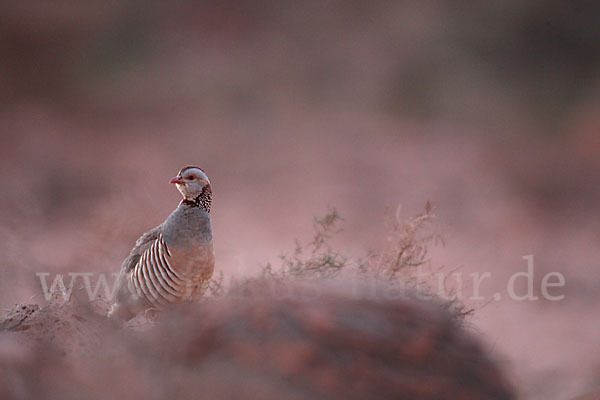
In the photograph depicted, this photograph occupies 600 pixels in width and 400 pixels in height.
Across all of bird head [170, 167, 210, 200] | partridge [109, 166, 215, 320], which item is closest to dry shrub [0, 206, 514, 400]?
partridge [109, 166, 215, 320]

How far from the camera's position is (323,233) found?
7.92 feet

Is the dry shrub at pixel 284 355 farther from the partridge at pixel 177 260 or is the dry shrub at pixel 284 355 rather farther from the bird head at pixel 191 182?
the bird head at pixel 191 182

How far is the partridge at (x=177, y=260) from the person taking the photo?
2.60 metres

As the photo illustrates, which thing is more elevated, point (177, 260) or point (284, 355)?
point (177, 260)

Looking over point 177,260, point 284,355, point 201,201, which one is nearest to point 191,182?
point 201,201

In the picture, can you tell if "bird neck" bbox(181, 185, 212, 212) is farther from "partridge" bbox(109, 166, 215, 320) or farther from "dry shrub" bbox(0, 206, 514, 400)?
"dry shrub" bbox(0, 206, 514, 400)

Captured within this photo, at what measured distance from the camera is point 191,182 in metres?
2.72

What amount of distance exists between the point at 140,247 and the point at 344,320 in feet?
5.98

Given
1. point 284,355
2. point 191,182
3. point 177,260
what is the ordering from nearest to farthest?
point 284,355 < point 177,260 < point 191,182

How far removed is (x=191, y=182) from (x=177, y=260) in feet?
1.19

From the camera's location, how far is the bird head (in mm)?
2711

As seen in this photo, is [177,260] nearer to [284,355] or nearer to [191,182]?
[191,182]

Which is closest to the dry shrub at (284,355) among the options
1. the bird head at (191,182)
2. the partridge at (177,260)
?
the partridge at (177,260)

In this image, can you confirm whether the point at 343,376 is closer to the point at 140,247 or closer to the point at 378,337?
the point at 378,337
